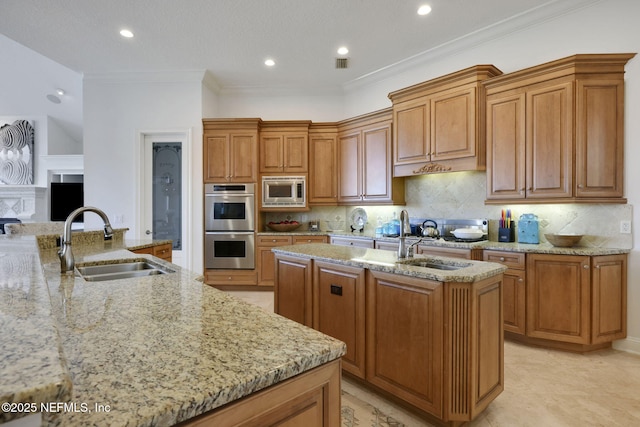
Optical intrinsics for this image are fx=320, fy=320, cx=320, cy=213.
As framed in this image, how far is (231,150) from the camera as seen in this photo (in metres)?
4.77

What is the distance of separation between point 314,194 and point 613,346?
12.2ft

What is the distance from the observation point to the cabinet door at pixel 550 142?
2.85m

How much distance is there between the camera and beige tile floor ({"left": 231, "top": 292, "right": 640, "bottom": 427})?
1.87 m

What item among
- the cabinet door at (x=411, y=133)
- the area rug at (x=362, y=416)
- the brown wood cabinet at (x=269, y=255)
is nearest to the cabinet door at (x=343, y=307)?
the area rug at (x=362, y=416)

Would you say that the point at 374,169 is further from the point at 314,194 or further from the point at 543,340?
the point at 543,340

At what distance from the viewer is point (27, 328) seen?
0.58 metres

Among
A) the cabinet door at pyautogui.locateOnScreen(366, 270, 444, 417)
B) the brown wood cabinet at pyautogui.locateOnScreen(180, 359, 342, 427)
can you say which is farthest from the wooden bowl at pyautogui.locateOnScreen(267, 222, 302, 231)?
the brown wood cabinet at pyautogui.locateOnScreen(180, 359, 342, 427)

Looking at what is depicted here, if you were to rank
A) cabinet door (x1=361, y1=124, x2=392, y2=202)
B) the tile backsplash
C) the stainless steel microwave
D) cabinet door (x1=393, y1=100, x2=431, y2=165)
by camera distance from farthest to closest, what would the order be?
the stainless steel microwave → cabinet door (x1=361, y1=124, x2=392, y2=202) → cabinet door (x1=393, y1=100, x2=431, y2=165) → the tile backsplash

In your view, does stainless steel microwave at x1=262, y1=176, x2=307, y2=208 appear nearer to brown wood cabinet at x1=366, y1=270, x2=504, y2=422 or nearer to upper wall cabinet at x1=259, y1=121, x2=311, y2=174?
upper wall cabinet at x1=259, y1=121, x2=311, y2=174

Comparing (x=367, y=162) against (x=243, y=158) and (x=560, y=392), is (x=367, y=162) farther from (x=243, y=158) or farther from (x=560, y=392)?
(x=560, y=392)

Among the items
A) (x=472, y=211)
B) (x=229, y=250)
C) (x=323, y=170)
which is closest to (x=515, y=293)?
(x=472, y=211)

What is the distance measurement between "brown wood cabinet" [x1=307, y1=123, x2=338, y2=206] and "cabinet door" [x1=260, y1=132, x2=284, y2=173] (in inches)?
18.8

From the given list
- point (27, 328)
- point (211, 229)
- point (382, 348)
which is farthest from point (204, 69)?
point (27, 328)

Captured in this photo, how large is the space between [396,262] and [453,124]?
2191 mm
